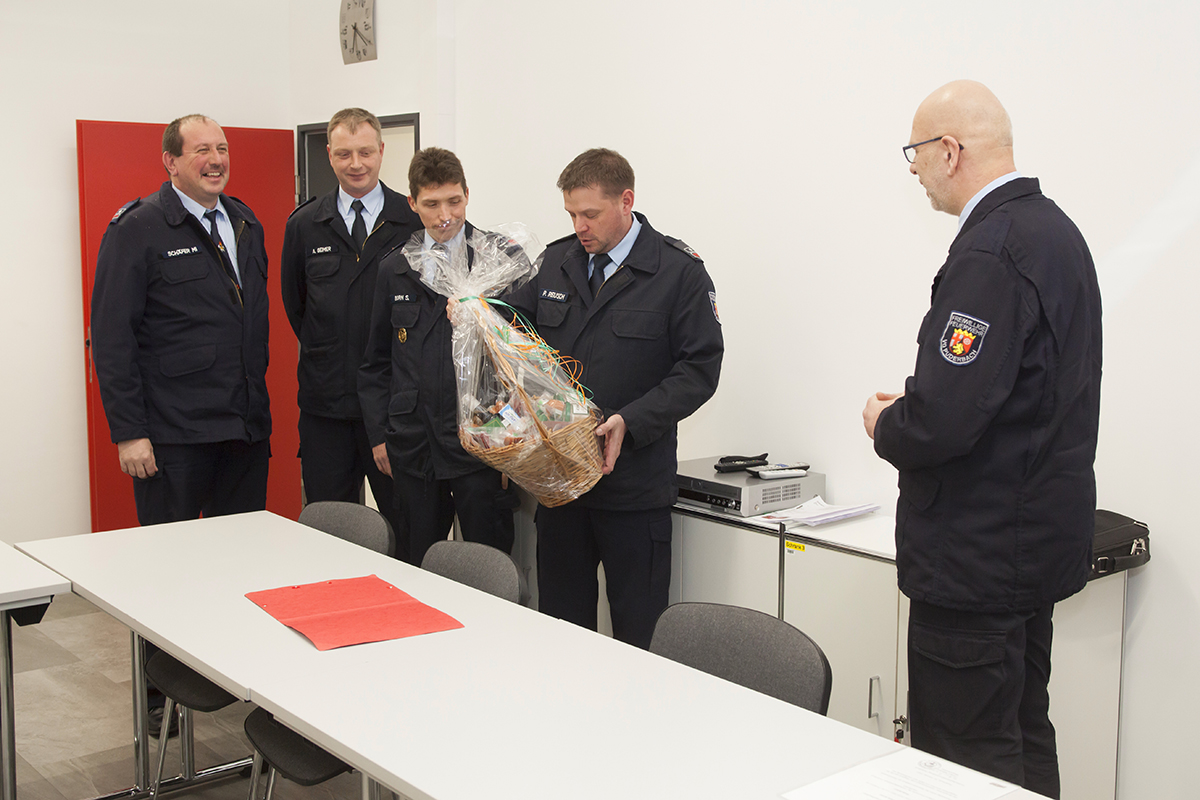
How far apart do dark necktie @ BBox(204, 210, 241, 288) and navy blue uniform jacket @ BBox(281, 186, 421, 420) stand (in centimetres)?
25

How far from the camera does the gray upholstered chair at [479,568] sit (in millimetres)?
2418

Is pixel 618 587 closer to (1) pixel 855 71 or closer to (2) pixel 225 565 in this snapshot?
(2) pixel 225 565

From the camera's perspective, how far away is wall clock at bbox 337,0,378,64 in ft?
17.8

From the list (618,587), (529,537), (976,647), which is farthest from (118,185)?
(976,647)

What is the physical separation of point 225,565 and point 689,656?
4.11 feet

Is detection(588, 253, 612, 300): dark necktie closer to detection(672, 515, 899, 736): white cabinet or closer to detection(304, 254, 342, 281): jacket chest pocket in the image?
detection(672, 515, 899, 736): white cabinet

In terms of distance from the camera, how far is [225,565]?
260 centimetres

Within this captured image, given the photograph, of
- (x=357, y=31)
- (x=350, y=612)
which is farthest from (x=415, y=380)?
(x=357, y=31)

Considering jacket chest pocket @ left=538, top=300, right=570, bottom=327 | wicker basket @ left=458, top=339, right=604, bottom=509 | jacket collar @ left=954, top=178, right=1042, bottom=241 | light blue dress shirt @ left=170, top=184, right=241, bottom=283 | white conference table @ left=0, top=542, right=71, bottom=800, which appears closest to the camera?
jacket collar @ left=954, top=178, right=1042, bottom=241

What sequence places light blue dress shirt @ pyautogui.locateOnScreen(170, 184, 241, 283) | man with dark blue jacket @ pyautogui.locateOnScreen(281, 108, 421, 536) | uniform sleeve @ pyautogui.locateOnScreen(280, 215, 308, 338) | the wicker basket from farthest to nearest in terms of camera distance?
uniform sleeve @ pyautogui.locateOnScreen(280, 215, 308, 338)
man with dark blue jacket @ pyautogui.locateOnScreen(281, 108, 421, 536)
light blue dress shirt @ pyautogui.locateOnScreen(170, 184, 241, 283)
the wicker basket

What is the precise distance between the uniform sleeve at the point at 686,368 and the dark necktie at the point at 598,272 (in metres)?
0.24

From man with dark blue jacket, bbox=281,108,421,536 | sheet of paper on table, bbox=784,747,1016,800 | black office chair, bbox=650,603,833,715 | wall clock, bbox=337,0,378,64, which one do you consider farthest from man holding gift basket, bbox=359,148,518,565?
wall clock, bbox=337,0,378,64

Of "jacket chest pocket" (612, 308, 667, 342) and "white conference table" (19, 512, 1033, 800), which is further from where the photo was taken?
"jacket chest pocket" (612, 308, 667, 342)

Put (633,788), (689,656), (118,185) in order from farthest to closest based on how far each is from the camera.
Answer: (118,185)
(689,656)
(633,788)
